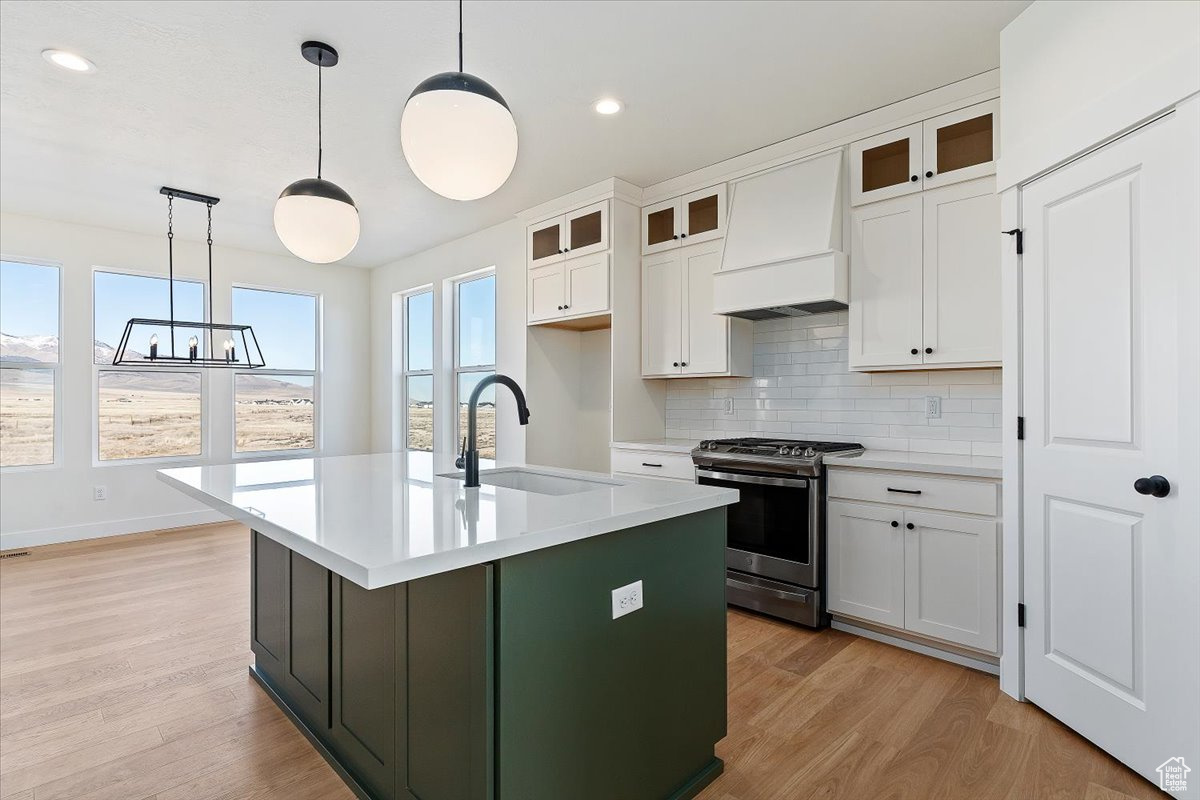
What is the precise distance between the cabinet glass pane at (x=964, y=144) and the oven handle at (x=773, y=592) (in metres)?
2.18

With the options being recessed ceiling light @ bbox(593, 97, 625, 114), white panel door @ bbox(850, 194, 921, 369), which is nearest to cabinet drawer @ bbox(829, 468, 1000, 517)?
white panel door @ bbox(850, 194, 921, 369)

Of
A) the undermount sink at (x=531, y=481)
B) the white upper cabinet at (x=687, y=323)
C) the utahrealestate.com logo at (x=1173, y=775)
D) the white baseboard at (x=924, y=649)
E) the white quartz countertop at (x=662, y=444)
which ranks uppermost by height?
the white upper cabinet at (x=687, y=323)

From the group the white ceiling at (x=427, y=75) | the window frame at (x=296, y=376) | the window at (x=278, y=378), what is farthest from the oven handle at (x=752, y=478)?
the window at (x=278, y=378)

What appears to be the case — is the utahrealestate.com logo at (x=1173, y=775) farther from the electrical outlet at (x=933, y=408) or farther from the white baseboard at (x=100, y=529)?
the white baseboard at (x=100, y=529)

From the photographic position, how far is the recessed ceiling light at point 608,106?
3.03m

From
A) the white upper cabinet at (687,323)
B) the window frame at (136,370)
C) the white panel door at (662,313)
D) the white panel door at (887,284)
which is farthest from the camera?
the window frame at (136,370)

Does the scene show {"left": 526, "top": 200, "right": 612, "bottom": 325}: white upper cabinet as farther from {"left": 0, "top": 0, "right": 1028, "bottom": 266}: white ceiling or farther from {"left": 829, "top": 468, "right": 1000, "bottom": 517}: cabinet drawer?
{"left": 829, "top": 468, "right": 1000, "bottom": 517}: cabinet drawer

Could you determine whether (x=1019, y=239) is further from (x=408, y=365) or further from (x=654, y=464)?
(x=408, y=365)

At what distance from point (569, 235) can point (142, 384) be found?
420 cm

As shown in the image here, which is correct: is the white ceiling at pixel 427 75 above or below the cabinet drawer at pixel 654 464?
above

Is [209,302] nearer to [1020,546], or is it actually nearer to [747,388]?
[747,388]

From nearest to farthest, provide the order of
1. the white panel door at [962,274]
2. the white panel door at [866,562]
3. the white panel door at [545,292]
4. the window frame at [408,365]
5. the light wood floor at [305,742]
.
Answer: the light wood floor at [305,742] → the white panel door at [962,274] → the white panel door at [866,562] → the white panel door at [545,292] → the window frame at [408,365]

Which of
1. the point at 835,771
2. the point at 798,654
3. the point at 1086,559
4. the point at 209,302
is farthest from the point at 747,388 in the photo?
the point at 209,302

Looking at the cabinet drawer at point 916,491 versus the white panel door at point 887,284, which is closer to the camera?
the cabinet drawer at point 916,491
